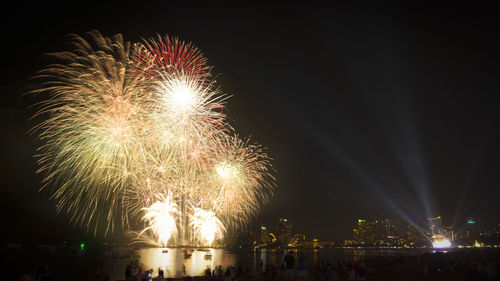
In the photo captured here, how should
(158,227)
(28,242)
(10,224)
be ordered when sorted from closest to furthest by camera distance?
(158,227) → (28,242) → (10,224)

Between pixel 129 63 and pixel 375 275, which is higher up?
pixel 129 63

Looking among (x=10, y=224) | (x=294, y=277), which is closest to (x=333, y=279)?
(x=294, y=277)

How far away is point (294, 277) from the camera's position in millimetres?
19906

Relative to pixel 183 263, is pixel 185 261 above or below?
below

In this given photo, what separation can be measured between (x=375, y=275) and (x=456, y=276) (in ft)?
15.7

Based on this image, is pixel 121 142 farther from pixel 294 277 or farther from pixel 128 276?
pixel 294 277

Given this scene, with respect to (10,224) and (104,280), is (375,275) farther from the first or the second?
(10,224)

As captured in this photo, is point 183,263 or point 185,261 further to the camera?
point 185,261

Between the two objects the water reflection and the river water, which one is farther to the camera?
the river water

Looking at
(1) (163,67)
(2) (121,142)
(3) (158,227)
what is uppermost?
(1) (163,67)

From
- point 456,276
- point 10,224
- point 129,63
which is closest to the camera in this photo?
point 456,276

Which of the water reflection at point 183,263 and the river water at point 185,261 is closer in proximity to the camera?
the water reflection at point 183,263

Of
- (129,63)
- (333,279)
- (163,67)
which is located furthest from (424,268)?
(129,63)

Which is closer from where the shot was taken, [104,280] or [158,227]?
[104,280]
